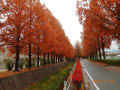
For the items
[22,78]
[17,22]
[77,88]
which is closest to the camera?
[77,88]

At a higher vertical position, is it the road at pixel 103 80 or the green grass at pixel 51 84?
the green grass at pixel 51 84

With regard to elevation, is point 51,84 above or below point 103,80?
above

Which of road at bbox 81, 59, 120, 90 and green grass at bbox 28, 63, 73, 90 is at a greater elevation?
green grass at bbox 28, 63, 73, 90

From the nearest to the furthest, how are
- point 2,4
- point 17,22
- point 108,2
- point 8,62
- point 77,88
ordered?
point 77,88
point 2,4
point 17,22
point 108,2
point 8,62

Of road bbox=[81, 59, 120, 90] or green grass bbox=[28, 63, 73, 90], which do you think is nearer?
green grass bbox=[28, 63, 73, 90]

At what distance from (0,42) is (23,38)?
1.92 m

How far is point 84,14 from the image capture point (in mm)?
17250

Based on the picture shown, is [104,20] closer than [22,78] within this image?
No

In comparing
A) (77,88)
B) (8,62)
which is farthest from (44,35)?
(77,88)

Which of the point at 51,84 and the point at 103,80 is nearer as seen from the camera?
the point at 51,84

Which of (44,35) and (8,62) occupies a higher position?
(44,35)

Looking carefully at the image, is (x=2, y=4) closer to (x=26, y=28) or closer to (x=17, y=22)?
(x=17, y=22)

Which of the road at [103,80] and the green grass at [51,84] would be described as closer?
the green grass at [51,84]

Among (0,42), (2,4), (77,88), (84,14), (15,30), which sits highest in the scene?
(84,14)
